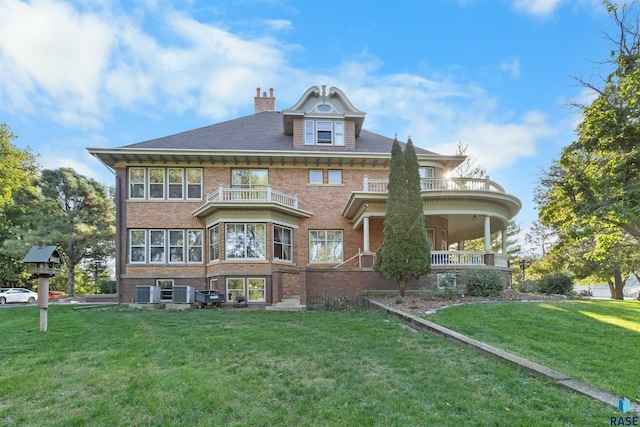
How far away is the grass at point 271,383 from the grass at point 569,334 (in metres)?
0.74

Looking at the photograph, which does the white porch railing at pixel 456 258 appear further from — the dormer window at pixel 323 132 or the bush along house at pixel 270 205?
the dormer window at pixel 323 132

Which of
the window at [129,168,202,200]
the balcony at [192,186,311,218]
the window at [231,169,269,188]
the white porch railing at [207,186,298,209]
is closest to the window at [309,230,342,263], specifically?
the balcony at [192,186,311,218]

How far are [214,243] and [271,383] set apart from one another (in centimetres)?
1314

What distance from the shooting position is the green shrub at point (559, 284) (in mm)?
15047

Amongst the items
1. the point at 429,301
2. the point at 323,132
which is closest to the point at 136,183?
the point at 323,132

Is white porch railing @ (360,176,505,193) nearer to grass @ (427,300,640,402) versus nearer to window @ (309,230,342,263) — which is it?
window @ (309,230,342,263)

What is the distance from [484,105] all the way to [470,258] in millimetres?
6778

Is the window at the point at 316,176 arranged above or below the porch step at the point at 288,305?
above

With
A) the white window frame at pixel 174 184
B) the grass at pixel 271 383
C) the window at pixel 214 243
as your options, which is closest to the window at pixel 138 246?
the white window frame at pixel 174 184

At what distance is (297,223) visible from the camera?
18281mm

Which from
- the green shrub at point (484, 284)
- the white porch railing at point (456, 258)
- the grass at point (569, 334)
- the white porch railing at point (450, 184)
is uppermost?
the white porch railing at point (450, 184)

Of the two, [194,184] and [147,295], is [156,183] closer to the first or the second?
[194,184]

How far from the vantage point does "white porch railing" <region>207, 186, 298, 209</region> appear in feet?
53.6

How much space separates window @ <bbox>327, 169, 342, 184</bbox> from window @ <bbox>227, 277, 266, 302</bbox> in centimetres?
618
